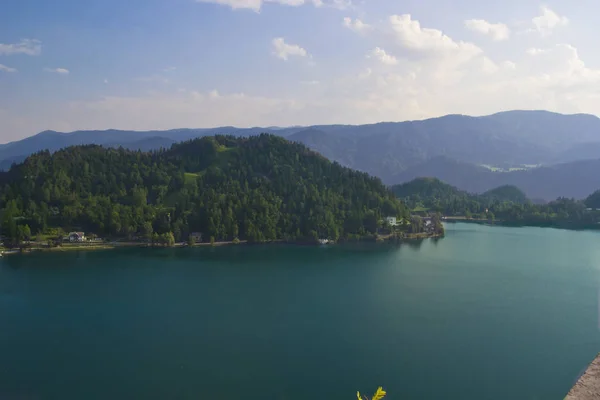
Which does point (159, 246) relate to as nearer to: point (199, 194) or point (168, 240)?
point (168, 240)

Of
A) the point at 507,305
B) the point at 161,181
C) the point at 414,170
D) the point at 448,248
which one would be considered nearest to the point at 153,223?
the point at 161,181

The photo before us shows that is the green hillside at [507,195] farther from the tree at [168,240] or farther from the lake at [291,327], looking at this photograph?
the tree at [168,240]

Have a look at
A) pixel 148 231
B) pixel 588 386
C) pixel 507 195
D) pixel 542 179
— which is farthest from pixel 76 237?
pixel 542 179

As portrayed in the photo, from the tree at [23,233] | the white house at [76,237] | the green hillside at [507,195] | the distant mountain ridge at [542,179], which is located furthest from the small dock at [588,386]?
the distant mountain ridge at [542,179]

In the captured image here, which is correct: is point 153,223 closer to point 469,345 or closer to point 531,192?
point 469,345

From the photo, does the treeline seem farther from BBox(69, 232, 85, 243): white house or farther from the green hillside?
BBox(69, 232, 85, 243): white house

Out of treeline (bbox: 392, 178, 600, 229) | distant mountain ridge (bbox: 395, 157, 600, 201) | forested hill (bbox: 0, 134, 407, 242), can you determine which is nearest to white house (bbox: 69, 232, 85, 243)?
forested hill (bbox: 0, 134, 407, 242)
